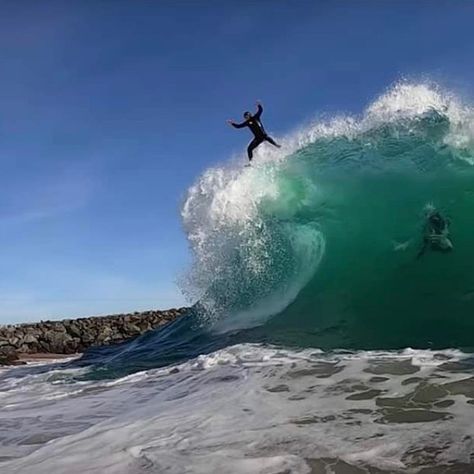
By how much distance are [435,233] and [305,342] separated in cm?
362

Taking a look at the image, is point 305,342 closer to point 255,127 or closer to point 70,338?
point 255,127

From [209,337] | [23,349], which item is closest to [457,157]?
[209,337]

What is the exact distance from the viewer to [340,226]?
11.6 m

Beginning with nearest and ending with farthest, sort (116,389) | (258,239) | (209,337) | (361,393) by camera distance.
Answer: (361,393) < (116,389) < (209,337) < (258,239)

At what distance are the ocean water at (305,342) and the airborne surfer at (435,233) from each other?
11 centimetres

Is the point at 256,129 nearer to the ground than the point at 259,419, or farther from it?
farther from it

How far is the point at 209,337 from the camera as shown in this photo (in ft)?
33.1

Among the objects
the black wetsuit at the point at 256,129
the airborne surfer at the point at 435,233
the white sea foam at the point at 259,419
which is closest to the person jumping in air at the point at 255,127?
the black wetsuit at the point at 256,129

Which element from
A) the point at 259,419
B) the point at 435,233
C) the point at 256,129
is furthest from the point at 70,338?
the point at 259,419

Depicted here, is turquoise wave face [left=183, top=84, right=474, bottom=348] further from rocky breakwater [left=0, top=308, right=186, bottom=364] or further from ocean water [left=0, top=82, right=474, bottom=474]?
rocky breakwater [left=0, top=308, right=186, bottom=364]

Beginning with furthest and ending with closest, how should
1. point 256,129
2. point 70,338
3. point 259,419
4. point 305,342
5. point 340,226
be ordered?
1. point 70,338
2. point 256,129
3. point 340,226
4. point 305,342
5. point 259,419

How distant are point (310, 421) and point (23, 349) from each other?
16.9 metres

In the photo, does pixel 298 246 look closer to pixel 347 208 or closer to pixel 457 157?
pixel 347 208

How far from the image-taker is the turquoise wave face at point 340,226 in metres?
9.68
